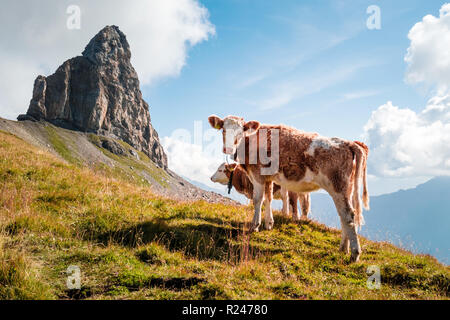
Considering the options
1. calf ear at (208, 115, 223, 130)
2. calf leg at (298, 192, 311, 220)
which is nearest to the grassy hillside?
calf leg at (298, 192, 311, 220)

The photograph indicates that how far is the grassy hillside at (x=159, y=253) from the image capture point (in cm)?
446

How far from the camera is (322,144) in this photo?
297 inches

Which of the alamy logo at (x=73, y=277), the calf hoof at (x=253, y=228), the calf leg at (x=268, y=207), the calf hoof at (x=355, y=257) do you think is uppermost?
the calf leg at (x=268, y=207)

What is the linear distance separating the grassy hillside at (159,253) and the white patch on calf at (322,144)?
3.00 meters

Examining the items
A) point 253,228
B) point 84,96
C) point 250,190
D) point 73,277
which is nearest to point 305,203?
point 250,190

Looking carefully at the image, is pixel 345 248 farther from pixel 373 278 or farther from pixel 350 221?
pixel 373 278

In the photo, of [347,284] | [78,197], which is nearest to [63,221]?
[78,197]

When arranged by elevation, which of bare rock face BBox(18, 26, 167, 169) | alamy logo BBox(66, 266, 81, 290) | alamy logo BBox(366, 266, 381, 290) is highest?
bare rock face BBox(18, 26, 167, 169)

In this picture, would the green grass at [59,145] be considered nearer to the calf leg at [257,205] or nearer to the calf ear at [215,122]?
the calf ear at [215,122]

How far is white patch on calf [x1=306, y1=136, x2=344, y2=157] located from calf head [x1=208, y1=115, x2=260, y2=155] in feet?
7.91

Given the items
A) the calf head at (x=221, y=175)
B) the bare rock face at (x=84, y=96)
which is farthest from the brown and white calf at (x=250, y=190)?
the bare rock face at (x=84, y=96)

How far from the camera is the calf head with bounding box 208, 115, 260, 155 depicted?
9.36 metres

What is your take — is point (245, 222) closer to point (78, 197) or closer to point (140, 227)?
point (140, 227)

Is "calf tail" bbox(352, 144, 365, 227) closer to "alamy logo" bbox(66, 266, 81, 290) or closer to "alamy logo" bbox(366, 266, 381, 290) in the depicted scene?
"alamy logo" bbox(366, 266, 381, 290)
